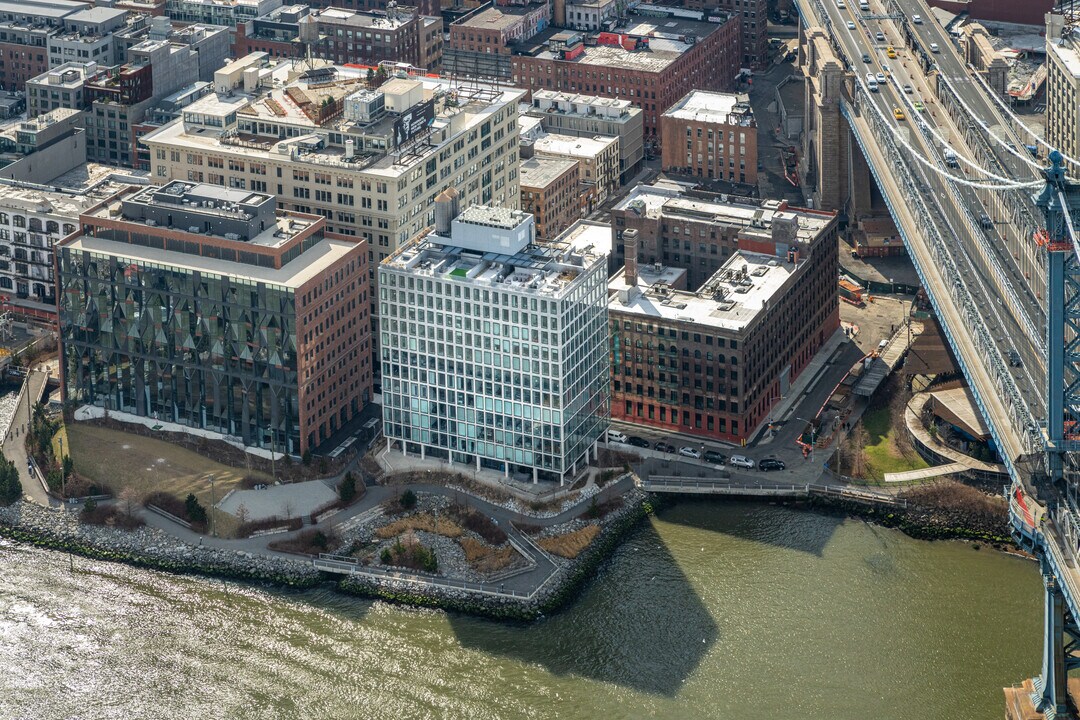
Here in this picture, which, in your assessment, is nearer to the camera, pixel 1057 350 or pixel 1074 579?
pixel 1074 579

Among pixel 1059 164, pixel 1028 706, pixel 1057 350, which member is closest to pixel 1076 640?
pixel 1028 706

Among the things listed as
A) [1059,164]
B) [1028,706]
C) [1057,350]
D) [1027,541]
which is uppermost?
[1059,164]

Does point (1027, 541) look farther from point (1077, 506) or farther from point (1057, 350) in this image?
point (1057, 350)

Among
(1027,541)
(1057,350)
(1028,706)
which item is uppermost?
(1057,350)

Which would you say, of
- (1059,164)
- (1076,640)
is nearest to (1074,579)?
(1076,640)

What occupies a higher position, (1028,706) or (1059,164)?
(1059,164)

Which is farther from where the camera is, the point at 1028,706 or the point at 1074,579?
the point at 1028,706

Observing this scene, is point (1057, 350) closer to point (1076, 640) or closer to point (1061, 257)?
point (1061, 257)

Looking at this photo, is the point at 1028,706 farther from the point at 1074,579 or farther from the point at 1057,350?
the point at 1057,350
